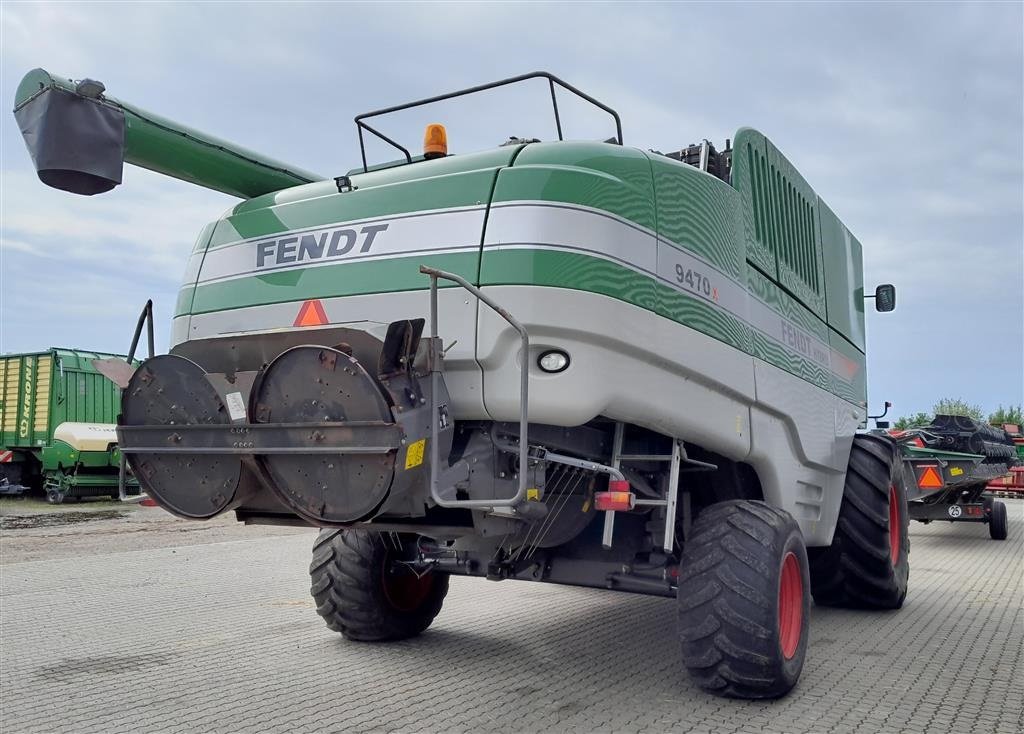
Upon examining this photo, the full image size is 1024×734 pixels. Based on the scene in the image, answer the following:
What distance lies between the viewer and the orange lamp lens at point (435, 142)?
444 centimetres

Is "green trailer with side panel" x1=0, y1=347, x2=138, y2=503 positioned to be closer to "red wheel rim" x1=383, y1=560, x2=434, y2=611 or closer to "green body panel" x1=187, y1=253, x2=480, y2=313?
"red wheel rim" x1=383, y1=560, x2=434, y2=611

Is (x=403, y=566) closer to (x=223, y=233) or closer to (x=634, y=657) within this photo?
(x=634, y=657)

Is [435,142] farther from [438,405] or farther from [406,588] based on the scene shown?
[406,588]

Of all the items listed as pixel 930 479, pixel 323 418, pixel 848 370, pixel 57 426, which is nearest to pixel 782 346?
pixel 848 370

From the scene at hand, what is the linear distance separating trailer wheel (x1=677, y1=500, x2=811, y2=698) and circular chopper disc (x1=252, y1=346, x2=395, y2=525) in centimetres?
165

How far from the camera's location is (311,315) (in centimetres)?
407

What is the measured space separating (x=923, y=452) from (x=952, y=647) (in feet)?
20.1

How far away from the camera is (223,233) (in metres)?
4.59

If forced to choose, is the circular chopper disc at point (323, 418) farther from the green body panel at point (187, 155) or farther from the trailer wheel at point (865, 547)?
the trailer wheel at point (865, 547)

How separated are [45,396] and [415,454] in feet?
57.5

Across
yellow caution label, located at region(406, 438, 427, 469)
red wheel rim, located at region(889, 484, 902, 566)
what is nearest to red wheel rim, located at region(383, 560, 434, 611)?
yellow caution label, located at region(406, 438, 427, 469)

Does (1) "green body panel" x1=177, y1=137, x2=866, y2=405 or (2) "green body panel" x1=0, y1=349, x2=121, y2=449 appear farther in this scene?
(2) "green body panel" x1=0, y1=349, x2=121, y2=449

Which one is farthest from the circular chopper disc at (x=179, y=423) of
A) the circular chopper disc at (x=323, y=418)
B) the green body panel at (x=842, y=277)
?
the green body panel at (x=842, y=277)

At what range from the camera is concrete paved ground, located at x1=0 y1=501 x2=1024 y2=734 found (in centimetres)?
407
